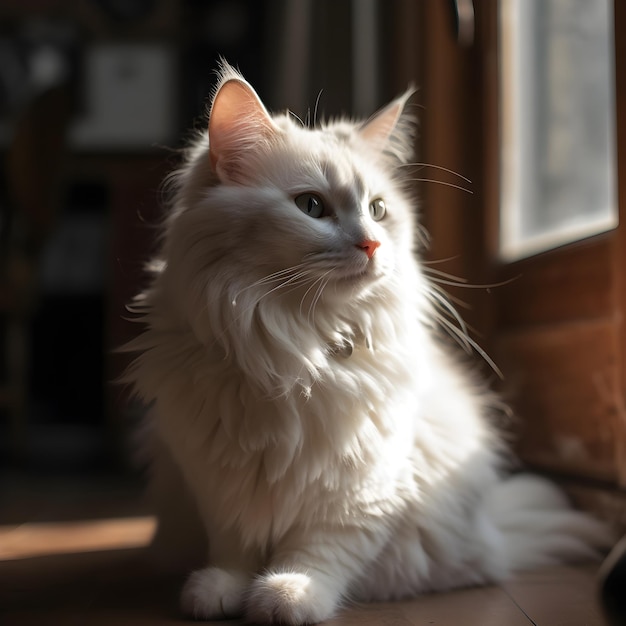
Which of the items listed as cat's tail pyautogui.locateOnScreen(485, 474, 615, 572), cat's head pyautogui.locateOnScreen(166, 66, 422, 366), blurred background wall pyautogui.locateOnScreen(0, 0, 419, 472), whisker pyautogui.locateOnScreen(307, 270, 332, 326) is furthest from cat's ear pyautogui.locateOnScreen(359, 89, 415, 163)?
blurred background wall pyautogui.locateOnScreen(0, 0, 419, 472)

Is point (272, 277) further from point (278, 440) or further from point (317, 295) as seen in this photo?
point (278, 440)

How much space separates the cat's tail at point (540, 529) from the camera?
1365 millimetres

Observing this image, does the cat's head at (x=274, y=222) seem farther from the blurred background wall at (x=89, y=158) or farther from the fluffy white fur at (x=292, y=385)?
the blurred background wall at (x=89, y=158)

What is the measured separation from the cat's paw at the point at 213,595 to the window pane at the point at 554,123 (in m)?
1.03

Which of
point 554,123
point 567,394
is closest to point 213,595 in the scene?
point 567,394

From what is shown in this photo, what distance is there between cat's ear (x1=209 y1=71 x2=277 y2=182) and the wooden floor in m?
0.67

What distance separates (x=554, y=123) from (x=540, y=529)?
1.01 metres

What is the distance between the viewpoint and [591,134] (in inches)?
67.1

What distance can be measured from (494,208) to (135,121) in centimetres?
275

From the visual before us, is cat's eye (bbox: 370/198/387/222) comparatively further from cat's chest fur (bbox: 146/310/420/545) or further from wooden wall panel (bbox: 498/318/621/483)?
wooden wall panel (bbox: 498/318/621/483)

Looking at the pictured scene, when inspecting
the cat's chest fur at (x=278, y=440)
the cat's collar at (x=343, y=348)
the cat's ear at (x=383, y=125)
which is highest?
the cat's ear at (x=383, y=125)

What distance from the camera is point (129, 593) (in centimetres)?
121

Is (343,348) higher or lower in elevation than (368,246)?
lower

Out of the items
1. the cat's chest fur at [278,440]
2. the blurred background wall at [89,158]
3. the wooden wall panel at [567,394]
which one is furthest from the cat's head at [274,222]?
the blurred background wall at [89,158]
